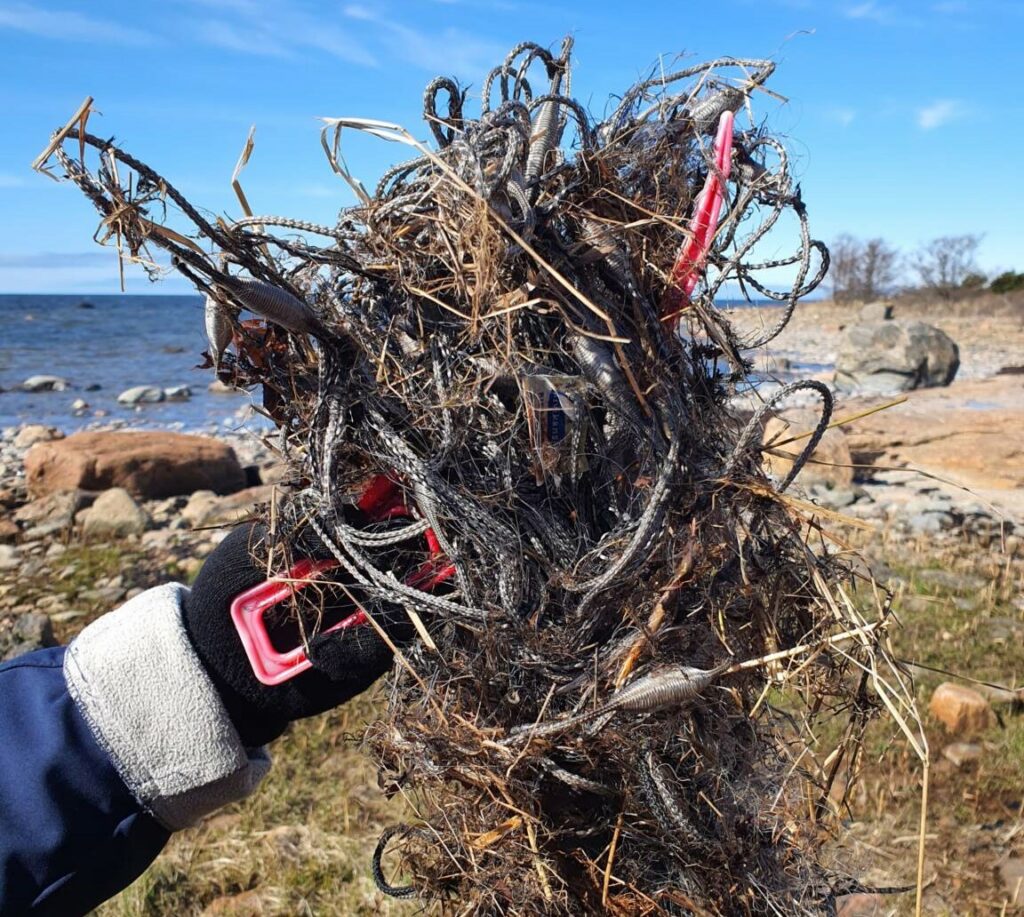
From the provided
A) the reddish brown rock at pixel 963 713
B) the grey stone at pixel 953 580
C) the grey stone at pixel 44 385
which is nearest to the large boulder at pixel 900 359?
the grey stone at pixel 953 580

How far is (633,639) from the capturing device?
1.19 metres

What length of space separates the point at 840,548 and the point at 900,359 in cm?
1461

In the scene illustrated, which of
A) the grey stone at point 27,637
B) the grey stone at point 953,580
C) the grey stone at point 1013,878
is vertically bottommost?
the grey stone at point 27,637

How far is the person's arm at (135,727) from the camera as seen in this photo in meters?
1.23

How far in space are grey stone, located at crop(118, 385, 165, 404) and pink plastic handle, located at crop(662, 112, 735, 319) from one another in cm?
1614

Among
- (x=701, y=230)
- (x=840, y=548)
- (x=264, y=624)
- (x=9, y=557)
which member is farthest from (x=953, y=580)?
(x=9, y=557)

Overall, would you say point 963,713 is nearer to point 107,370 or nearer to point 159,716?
point 159,716

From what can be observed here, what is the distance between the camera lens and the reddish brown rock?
3182 mm

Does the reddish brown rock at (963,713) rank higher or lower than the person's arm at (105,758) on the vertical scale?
lower

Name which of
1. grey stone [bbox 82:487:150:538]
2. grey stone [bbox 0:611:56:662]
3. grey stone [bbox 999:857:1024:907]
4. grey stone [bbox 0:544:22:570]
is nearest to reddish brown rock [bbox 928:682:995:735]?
grey stone [bbox 999:857:1024:907]

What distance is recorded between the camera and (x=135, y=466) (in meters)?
7.46

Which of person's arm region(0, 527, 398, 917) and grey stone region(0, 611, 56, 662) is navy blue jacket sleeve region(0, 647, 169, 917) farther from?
grey stone region(0, 611, 56, 662)

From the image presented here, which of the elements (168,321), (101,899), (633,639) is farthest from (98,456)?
(168,321)

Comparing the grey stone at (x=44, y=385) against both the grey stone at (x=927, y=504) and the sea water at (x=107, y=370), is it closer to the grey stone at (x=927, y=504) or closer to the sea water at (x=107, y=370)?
→ the sea water at (x=107, y=370)
